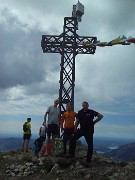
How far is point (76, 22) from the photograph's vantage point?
65.4 ft

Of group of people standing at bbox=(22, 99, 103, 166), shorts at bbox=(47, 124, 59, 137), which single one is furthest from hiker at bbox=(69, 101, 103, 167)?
shorts at bbox=(47, 124, 59, 137)

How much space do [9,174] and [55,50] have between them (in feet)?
33.9

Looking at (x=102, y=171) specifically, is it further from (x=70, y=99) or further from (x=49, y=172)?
(x=70, y=99)

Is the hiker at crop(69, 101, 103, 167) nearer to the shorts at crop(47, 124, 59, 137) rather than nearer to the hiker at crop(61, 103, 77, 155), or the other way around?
the hiker at crop(61, 103, 77, 155)

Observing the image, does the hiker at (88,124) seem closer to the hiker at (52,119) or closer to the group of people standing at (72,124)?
the group of people standing at (72,124)

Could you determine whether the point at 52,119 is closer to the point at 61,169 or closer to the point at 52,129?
the point at 52,129

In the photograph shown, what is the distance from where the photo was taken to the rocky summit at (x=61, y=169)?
1062cm

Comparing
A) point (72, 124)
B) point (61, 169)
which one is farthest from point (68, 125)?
point (61, 169)

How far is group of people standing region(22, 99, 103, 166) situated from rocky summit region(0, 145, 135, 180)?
0.50 metres

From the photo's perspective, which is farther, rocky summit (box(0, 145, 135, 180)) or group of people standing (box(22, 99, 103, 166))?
group of people standing (box(22, 99, 103, 166))

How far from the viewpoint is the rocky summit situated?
10617mm

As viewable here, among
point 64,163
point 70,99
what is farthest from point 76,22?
point 64,163

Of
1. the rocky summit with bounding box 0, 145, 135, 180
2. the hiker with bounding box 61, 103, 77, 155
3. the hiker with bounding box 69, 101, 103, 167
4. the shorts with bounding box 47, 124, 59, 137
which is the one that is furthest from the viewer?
the shorts with bounding box 47, 124, 59, 137

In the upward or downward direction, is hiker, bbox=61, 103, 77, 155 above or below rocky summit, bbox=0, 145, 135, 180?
above
